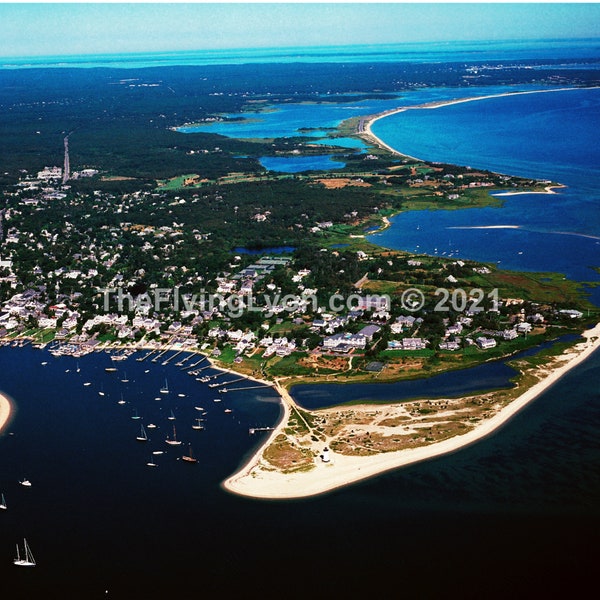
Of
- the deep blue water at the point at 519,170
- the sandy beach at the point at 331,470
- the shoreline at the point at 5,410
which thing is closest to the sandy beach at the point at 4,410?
the shoreline at the point at 5,410

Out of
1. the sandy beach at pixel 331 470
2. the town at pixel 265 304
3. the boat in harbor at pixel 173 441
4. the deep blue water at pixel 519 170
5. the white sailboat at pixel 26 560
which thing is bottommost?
the white sailboat at pixel 26 560

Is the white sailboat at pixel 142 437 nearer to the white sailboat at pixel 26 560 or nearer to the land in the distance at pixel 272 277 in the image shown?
the land in the distance at pixel 272 277

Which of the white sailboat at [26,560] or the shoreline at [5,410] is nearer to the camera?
the white sailboat at [26,560]

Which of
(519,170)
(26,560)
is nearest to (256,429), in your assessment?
(26,560)

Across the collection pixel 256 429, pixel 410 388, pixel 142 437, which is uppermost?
pixel 410 388

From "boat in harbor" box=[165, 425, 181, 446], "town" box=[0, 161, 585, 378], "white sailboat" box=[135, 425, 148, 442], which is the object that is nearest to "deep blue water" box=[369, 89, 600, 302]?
"town" box=[0, 161, 585, 378]

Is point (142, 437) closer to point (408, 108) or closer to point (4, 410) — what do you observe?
point (4, 410)
